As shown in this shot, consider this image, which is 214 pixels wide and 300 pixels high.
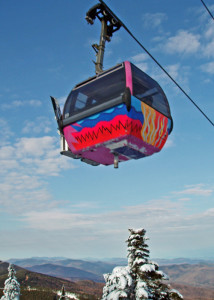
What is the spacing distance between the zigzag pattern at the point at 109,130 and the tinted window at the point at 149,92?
748mm

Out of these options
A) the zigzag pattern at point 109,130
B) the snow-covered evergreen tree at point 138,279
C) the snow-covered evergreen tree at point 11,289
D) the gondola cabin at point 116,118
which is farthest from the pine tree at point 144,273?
the snow-covered evergreen tree at point 11,289

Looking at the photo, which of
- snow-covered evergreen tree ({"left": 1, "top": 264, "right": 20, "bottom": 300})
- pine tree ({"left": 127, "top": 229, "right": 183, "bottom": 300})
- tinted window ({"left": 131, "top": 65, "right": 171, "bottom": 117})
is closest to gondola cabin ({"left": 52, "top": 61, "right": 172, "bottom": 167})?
tinted window ({"left": 131, "top": 65, "right": 171, "bottom": 117})

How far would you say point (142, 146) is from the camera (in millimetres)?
7211

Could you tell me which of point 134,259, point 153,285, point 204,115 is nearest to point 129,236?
point 134,259

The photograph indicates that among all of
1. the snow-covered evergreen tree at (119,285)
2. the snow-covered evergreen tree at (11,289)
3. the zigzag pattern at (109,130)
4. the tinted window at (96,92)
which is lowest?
the snow-covered evergreen tree at (11,289)

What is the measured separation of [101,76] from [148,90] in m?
1.22

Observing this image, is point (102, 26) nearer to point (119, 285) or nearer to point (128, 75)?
point (128, 75)

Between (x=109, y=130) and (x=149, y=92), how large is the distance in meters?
1.57

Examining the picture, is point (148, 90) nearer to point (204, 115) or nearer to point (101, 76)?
point (101, 76)

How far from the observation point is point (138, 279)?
15.3 metres

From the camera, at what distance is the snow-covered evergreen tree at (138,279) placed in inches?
556

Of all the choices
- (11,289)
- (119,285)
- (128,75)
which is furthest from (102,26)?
(11,289)

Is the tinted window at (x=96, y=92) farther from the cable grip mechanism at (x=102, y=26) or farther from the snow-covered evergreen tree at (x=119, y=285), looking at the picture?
the snow-covered evergreen tree at (x=119, y=285)

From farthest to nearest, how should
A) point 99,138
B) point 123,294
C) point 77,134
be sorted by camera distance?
point 123,294, point 77,134, point 99,138
